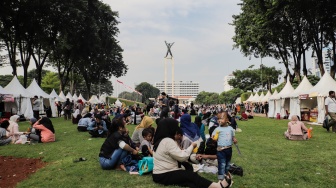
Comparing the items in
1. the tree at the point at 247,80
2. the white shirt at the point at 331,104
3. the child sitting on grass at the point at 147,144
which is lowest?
the child sitting on grass at the point at 147,144

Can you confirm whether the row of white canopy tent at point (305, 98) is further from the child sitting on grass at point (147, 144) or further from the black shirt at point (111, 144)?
the black shirt at point (111, 144)

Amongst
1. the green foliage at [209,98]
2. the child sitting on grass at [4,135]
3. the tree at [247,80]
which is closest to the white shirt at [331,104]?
the child sitting on grass at [4,135]

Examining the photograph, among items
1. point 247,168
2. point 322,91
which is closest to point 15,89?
point 247,168

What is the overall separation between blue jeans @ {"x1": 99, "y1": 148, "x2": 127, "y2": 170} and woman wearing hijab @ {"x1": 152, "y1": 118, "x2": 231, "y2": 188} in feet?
5.47

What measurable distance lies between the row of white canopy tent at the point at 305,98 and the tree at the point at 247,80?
162ft

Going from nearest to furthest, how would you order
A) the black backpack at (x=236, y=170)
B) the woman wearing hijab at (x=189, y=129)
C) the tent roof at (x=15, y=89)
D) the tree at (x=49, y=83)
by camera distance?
1. the black backpack at (x=236, y=170)
2. the woman wearing hijab at (x=189, y=129)
3. the tent roof at (x=15, y=89)
4. the tree at (x=49, y=83)

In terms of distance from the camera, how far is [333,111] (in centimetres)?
1285

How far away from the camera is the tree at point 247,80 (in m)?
78.7

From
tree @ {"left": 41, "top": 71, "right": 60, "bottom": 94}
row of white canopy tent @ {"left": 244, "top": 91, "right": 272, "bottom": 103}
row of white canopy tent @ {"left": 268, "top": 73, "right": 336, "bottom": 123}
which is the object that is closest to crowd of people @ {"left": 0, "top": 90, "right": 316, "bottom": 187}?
row of white canopy tent @ {"left": 268, "top": 73, "right": 336, "bottom": 123}

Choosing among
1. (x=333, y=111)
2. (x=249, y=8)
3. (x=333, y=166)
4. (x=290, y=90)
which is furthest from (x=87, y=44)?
(x=333, y=166)

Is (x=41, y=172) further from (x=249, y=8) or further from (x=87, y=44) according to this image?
(x=87, y=44)

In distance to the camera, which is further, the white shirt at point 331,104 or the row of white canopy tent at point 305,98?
the row of white canopy tent at point 305,98

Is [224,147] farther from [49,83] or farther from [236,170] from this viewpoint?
[49,83]

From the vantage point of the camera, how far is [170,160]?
16.4 ft
